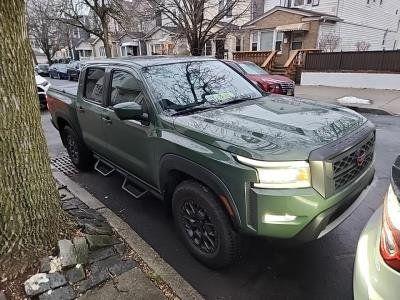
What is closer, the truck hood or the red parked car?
the truck hood

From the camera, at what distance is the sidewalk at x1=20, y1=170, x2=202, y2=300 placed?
98.1 inches

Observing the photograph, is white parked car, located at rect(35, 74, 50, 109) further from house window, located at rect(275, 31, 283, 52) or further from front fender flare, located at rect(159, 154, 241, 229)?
house window, located at rect(275, 31, 283, 52)

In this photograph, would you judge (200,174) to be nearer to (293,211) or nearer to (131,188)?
(293,211)

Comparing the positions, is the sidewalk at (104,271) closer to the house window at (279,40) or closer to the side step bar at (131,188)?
the side step bar at (131,188)

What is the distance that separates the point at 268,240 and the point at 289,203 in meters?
0.36

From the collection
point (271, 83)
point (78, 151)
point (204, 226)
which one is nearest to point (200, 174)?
point (204, 226)

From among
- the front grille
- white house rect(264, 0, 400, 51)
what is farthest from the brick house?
the front grille

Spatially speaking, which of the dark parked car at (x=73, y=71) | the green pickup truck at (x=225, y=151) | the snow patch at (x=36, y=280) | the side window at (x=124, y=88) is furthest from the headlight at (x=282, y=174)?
the dark parked car at (x=73, y=71)

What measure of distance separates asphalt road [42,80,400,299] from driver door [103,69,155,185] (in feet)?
1.84

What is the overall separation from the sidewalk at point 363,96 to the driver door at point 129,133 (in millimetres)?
8468

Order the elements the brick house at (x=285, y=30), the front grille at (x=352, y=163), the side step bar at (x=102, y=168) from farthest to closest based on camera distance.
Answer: the brick house at (x=285, y=30) < the side step bar at (x=102, y=168) < the front grille at (x=352, y=163)

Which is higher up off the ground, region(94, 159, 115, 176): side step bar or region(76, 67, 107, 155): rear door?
region(76, 67, 107, 155): rear door

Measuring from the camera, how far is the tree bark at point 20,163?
91.8 inches

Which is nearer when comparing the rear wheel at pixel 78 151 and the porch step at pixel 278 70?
the rear wheel at pixel 78 151
